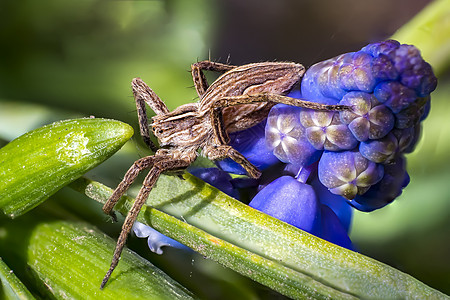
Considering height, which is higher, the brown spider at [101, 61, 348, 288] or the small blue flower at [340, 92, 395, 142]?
the small blue flower at [340, 92, 395, 142]

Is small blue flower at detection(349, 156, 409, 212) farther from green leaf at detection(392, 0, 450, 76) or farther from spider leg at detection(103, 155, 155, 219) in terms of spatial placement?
spider leg at detection(103, 155, 155, 219)

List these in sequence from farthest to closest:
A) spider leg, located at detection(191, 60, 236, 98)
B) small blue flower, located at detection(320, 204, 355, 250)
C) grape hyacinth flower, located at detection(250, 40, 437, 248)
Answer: spider leg, located at detection(191, 60, 236, 98) < small blue flower, located at detection(320, 204, 355, 250) < grape hyacinth flower, located at detection(250, 40, 437, 248)

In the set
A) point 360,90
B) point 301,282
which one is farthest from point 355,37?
point 301,282

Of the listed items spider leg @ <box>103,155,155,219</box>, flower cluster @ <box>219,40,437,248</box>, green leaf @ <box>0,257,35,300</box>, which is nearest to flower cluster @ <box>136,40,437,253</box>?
flower cluster @ <box>219,40,437,248</box>

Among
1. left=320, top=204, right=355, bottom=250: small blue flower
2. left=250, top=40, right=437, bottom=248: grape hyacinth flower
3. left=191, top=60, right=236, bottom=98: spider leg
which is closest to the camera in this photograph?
left=250, top=40, right=437, bottom=248: grape hyacinth flower

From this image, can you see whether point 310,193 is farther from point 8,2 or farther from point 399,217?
point 8,2

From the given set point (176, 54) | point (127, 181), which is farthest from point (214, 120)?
point (176, 54)
